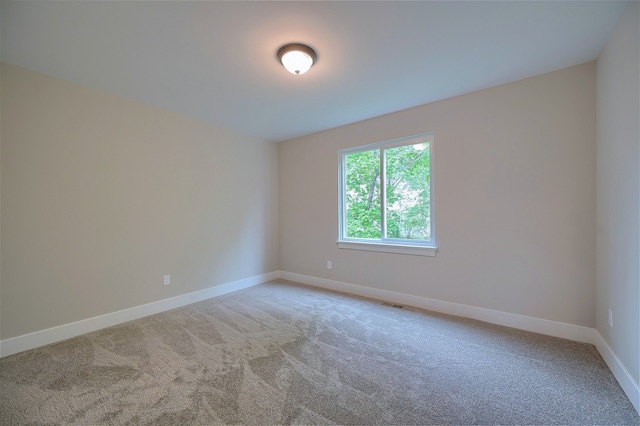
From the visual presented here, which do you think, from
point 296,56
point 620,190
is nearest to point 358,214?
point 296,56

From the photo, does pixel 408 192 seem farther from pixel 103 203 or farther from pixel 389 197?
pixel 103 203

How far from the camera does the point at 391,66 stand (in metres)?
2.35

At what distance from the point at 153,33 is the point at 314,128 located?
248 cm

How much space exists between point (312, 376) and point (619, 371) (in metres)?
2.15

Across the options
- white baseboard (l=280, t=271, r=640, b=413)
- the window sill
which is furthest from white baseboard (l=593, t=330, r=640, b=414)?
the window sill

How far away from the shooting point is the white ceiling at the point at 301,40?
1706 mm

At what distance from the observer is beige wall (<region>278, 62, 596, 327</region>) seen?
237 cm

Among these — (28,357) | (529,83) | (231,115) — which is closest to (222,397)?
(28,357)

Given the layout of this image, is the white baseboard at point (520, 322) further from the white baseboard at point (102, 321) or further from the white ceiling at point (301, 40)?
the white ceiling at point (301, 40)

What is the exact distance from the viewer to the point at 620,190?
185cm

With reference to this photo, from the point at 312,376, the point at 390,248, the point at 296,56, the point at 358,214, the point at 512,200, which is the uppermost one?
the point at 296,56

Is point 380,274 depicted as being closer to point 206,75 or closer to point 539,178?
point 539,178

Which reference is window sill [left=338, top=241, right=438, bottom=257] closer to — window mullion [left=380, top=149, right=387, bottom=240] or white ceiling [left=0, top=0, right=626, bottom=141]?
window mullion [left=380, top=149, right=387, bottom=240]

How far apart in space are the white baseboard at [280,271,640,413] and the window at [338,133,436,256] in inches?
23.9
